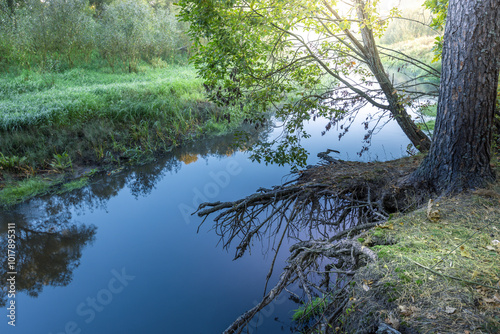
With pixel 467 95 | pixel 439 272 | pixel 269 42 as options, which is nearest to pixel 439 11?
pixel 467 95

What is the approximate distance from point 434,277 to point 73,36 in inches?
661

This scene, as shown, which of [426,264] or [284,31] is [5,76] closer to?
[284,31]

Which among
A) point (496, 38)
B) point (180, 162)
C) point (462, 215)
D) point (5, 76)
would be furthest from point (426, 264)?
point (5, 76)

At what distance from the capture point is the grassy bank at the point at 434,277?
1941 mm

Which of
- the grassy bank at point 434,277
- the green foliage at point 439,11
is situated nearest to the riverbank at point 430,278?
the grassy bank at point 434,277

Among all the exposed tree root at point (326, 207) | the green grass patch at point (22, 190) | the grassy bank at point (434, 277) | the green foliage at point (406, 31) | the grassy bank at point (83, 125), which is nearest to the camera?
the grassy bank at point (434, 277)

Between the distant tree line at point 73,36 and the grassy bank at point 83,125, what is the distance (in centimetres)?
192

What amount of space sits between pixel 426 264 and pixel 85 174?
7122mm

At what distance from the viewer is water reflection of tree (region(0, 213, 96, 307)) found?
4.69 meters

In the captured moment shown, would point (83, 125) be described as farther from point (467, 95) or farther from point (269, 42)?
point (467, 95)

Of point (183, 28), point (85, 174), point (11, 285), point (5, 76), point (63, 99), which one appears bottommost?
point (11, 285)

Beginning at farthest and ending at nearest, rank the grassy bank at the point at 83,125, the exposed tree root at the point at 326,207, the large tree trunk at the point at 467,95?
the grassy bank at the point at 83,125 → the exposed tree root at the point at 326,207 → the large tree trunk at the point at 467,95

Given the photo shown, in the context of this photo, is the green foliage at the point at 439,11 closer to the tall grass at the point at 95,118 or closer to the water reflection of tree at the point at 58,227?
the water reflection of tree at the point at 58,227

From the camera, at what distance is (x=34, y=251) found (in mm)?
5289
